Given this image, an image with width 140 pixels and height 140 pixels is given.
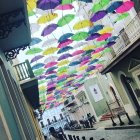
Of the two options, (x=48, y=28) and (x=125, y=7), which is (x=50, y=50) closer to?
(x=48, y=28)

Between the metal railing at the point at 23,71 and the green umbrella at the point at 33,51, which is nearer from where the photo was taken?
the metal railing at the point at 23,71

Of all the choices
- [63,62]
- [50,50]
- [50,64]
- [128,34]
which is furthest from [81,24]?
[128,34]

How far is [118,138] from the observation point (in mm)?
18344

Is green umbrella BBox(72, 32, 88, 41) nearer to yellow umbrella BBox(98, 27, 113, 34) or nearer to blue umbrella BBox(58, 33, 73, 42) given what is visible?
blue umbrella BBox(58, 33, 73, 42)

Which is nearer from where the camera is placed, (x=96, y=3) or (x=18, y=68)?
(x=18, y=68)

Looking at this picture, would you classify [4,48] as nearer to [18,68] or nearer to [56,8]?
[18,68]

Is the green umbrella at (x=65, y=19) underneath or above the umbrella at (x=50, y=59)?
above

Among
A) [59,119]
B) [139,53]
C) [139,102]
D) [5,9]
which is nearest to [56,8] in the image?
[5,9]

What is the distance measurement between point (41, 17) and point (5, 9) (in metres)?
5.81

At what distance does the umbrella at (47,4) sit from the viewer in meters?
10.0

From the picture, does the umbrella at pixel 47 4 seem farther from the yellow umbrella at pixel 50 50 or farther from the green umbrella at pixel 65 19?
the yellow umbrella at pixel 50 50

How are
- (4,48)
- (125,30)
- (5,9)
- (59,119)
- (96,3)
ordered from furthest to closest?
(59,119) < (125,30) < (96,3) < (4,48) < (5,9)

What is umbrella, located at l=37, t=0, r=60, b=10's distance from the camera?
10038 mm

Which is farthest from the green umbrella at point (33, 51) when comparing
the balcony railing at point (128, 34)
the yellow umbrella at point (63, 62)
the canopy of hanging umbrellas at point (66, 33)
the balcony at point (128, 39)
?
the balcony railing at point (128, 34)
